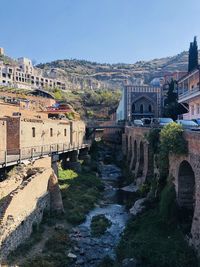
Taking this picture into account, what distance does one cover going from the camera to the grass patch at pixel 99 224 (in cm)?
1839

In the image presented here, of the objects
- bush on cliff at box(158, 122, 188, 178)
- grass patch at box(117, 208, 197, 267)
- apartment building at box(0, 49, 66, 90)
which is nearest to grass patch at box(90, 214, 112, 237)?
grass patch at box(117, 208, 197, 267)

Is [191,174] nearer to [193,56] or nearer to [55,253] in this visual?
[55,253]

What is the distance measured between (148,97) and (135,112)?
3909mm

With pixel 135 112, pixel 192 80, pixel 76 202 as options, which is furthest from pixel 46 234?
pixel 135 112

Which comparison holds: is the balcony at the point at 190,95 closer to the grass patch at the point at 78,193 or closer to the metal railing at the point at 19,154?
the grass patch at the point at 78,193

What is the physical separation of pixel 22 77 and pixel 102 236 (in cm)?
10287

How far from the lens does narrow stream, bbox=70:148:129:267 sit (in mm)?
15216

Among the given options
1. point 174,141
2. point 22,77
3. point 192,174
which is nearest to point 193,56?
point 174,141

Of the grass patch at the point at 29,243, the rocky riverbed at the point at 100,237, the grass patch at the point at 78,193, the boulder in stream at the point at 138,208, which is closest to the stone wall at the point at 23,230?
the grass patch at the point at 29,243

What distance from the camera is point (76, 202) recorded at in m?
23.8

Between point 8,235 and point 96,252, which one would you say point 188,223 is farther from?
point 8,235

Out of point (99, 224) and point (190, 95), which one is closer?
point (99, 224)

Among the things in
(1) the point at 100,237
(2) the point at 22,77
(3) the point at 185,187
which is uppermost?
(2) the point at 22,77

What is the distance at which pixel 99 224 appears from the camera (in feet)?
63.9
